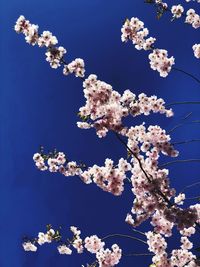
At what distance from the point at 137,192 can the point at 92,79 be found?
239cm

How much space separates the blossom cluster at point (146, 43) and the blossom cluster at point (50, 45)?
2.17 meters

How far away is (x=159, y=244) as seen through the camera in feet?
32.9

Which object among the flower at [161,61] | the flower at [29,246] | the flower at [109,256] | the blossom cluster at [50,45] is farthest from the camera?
the flower at [29,246]

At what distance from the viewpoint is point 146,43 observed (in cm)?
1030

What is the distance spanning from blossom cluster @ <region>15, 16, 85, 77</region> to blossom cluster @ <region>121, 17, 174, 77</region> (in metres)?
2.17

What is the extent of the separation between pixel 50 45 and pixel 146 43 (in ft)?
9.84

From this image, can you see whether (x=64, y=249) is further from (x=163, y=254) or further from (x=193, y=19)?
(x=193, y=19)

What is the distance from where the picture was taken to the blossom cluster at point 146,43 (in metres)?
10.2

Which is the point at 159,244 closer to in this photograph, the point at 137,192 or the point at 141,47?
the point at 137,192

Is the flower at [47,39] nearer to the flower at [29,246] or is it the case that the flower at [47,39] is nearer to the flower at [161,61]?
the flower at [161,61]

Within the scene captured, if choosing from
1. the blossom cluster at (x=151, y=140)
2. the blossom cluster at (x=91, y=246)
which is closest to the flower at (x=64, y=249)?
the blossom cluster at (x=91, y=246)

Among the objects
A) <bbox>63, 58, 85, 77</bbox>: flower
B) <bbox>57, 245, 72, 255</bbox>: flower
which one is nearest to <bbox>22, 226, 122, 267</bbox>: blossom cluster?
<bbox>57, 245, 72, 255</bbox>: flower

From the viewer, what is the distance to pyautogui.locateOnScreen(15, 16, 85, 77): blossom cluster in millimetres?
7977

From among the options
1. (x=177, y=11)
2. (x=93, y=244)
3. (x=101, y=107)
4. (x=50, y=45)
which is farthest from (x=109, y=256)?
(x=177, y=11)
